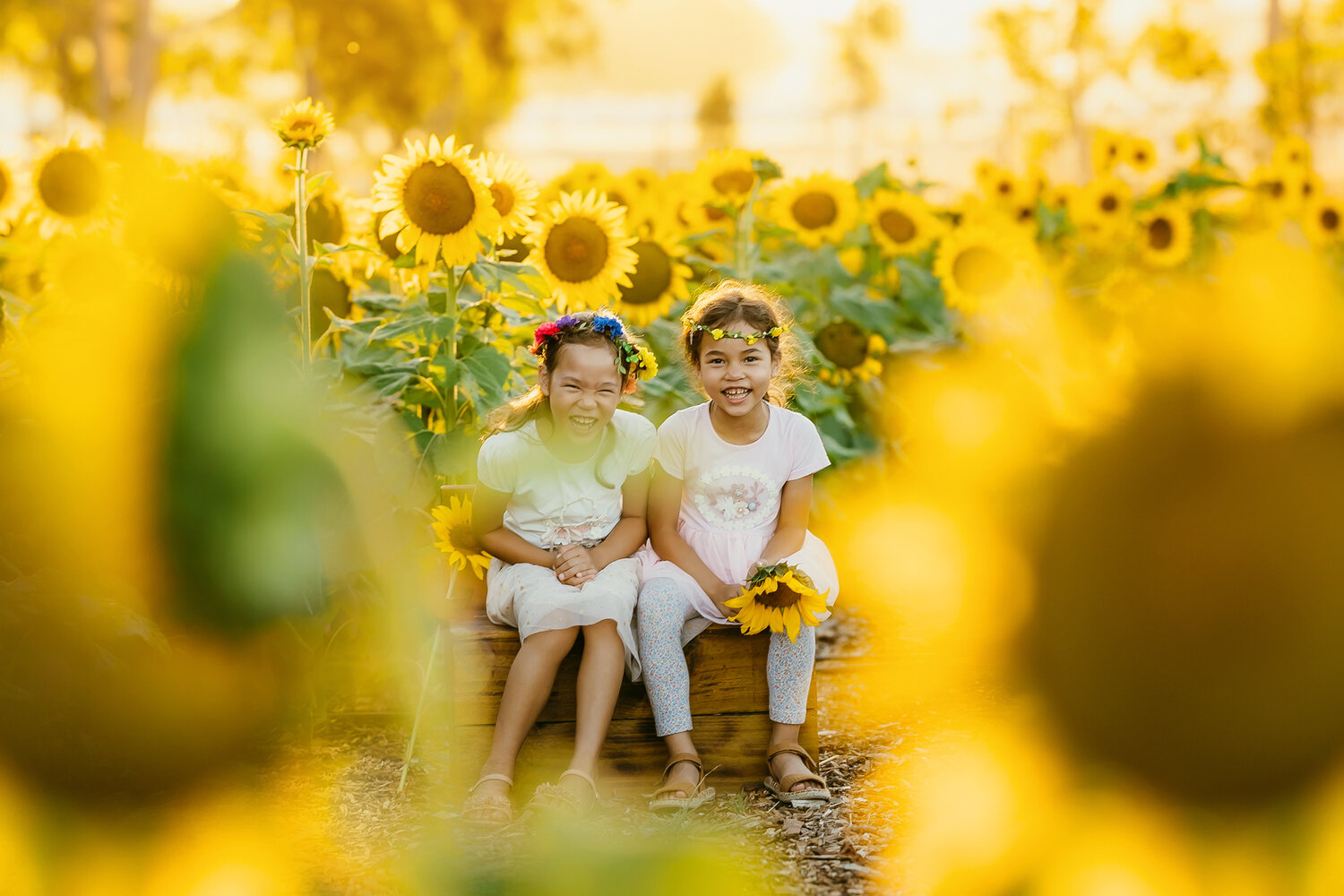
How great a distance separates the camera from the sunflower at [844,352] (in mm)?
3811

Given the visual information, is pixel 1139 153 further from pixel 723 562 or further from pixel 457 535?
pixel 457 535

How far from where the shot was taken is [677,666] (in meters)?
2.44

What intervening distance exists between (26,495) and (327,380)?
4.08 ft

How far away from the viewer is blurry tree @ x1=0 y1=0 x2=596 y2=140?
12969mm

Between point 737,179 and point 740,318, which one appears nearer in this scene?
point 740,318

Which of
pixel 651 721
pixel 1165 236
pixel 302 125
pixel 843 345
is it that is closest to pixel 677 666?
pixel 651 721

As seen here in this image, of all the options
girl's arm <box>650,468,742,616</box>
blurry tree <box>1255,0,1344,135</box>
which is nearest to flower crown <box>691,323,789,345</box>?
girl's arm <box>650,468,742,616</box>

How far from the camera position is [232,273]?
3.94 feet

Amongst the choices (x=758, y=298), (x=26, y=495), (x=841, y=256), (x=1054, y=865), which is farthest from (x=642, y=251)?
(x=1054, y=865)

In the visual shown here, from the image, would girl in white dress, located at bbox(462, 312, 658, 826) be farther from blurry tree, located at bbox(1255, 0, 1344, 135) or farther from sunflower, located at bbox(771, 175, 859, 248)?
blurry tree, located at bbox(1255, 0, 1344, 135)

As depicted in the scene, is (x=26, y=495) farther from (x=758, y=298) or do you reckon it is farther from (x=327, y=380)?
(x=758, y=298)

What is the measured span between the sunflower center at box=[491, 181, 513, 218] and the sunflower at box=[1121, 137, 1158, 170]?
13.9 feet

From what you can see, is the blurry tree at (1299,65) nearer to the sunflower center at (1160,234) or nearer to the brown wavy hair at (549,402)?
the sunflower center at (1160,234)

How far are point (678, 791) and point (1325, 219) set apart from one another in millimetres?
4877
